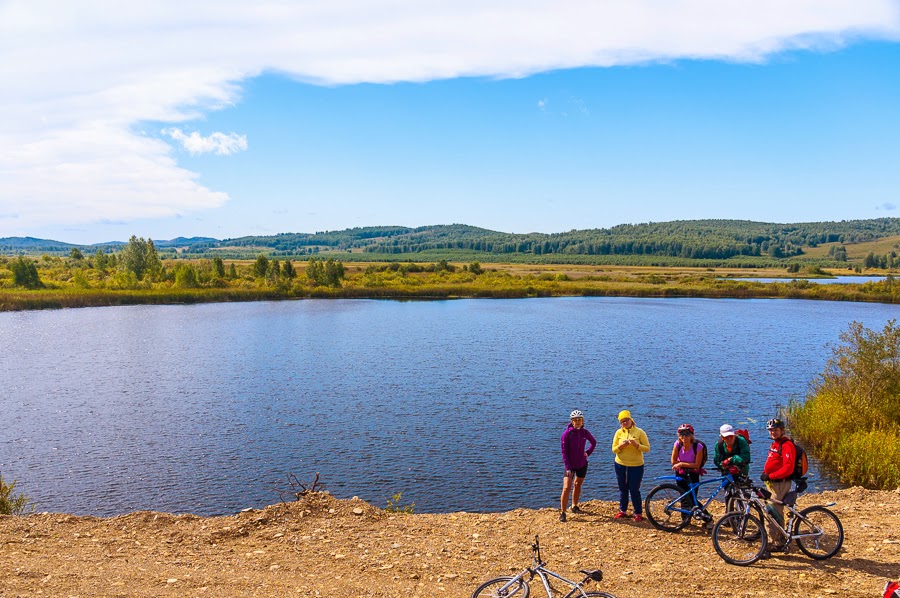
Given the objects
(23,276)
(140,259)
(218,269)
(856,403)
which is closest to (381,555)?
(856,403)

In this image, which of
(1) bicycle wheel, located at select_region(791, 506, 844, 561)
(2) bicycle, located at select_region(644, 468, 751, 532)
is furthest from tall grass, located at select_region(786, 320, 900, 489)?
(1) bicycle wheel, located at select_region(791, 506, 844, 561)

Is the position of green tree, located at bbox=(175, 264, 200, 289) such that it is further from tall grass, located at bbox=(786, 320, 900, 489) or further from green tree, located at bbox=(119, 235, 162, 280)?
tall grass, located at bbox=(786, 320, 900, 489)

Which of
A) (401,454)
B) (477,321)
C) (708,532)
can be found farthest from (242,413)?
(477,321)

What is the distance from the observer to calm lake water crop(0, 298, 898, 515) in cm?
2275

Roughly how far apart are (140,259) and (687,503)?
131 m

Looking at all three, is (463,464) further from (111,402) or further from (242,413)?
(111,402)

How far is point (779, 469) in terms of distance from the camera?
1146 cm

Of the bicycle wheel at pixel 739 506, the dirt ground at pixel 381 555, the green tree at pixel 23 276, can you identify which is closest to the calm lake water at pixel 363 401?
the dirt ground at pixel 381 555

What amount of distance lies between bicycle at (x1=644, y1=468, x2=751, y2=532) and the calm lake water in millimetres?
6764

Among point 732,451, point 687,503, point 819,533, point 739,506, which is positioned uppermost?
point 732,451

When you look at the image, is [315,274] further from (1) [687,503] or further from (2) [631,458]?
(1) [687,503]

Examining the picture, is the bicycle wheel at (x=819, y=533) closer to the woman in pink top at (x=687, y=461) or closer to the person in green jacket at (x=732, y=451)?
the person in green jacket at (x=732, y=451)

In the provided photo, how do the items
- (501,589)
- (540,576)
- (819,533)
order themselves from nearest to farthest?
(540,576) → (501,589) → (819,533)

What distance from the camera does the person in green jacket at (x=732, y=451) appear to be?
475 inches
